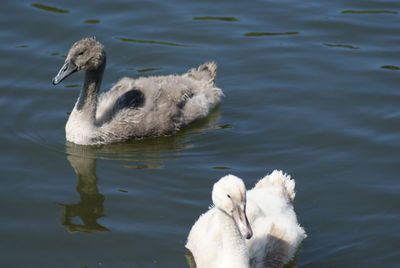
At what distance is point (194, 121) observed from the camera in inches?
438

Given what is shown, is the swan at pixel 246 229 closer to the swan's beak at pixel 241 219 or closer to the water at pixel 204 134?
the swan's beak at pixel 241 219

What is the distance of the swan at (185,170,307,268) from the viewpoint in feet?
23.7

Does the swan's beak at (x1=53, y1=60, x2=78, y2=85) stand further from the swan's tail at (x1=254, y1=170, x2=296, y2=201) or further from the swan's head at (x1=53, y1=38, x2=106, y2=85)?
the swan's tail at (x1=254, y1=170, x2=296, y2=201)

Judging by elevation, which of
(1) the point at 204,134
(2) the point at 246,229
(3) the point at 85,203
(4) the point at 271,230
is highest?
(2) the point at 246,229

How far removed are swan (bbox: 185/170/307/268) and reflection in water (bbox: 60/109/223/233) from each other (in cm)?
132

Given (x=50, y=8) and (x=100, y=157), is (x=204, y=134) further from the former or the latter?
(x=50, y=8)

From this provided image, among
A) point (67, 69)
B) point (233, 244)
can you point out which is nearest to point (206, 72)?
point (67, 69)

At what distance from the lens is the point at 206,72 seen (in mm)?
11516

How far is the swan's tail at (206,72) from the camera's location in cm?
1148

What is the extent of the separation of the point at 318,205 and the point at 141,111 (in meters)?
2.79

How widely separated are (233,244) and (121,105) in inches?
149

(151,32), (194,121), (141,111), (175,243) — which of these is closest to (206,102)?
(194,121)

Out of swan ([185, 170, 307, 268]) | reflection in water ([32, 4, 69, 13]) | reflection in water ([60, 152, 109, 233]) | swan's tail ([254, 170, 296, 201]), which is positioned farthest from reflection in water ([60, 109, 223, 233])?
reflection in water ([32, 4, 69, 13])

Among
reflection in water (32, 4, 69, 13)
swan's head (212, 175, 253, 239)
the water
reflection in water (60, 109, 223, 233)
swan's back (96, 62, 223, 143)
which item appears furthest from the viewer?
reflection in water (32, 4, 69, 13)
